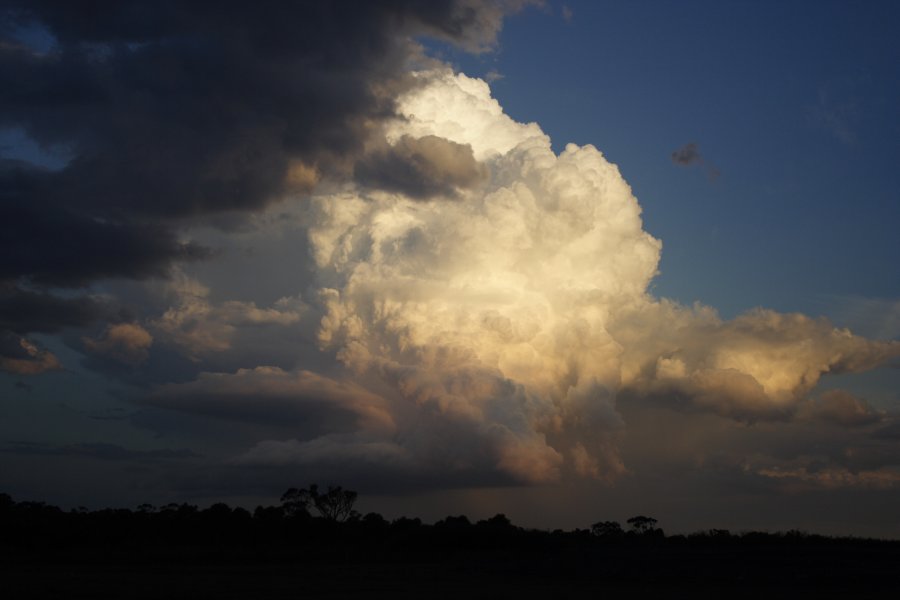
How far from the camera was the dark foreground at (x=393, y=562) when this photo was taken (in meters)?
56.3

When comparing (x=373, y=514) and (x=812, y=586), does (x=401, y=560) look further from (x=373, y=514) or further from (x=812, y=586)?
(x=373, y=514)

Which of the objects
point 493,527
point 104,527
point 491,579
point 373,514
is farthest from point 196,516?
point 491,579

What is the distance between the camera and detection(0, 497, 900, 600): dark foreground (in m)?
56.3

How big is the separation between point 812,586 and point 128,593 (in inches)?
1657

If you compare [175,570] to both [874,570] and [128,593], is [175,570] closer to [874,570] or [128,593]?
[128,593]

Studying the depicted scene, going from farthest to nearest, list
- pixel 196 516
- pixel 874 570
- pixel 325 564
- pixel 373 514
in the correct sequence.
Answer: pixel 373 514
pixel 196 516
pixel 325 564
pixel 874 570

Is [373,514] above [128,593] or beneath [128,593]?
above

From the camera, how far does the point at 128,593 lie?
55.0 metres

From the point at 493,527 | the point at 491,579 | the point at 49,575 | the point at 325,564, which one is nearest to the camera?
the point at 491,579

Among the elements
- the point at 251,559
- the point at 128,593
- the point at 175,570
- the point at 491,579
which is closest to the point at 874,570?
the point at 491,579

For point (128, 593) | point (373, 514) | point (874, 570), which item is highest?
point (373, 514)

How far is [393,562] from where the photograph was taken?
317 feet

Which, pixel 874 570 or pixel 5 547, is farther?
pixel 5 547

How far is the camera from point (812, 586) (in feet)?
185
